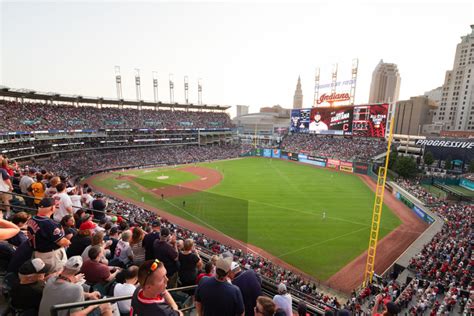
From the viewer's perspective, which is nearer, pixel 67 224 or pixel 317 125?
pixel 67 224

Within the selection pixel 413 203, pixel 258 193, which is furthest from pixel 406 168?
pixel 258 193

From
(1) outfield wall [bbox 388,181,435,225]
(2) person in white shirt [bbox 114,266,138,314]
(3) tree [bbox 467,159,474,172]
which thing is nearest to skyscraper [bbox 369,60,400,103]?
(3) tree [bbox 467,159,474,172]

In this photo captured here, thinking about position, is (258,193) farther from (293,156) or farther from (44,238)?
(293,156)

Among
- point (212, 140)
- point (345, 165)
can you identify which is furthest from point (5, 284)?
point (212, 140)

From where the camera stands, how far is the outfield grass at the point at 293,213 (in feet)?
59.8

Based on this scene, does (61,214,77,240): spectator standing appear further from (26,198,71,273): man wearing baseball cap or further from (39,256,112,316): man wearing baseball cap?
(39,256,112,316): man wearing baseball cap

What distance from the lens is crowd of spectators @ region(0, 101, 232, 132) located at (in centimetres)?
4104

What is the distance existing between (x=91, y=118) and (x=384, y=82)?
18208cm

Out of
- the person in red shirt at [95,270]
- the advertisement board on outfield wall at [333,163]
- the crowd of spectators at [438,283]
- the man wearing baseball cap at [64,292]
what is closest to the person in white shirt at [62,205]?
the person in red shirt at [95,270]

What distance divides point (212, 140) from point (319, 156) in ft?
118

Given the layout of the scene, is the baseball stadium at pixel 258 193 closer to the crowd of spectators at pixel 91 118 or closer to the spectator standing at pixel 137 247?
the spectator standing at pixel 137 247

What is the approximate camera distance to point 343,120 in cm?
5309

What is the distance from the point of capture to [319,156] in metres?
53.8

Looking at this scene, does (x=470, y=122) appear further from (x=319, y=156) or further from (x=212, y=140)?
(x=212, y=140)
